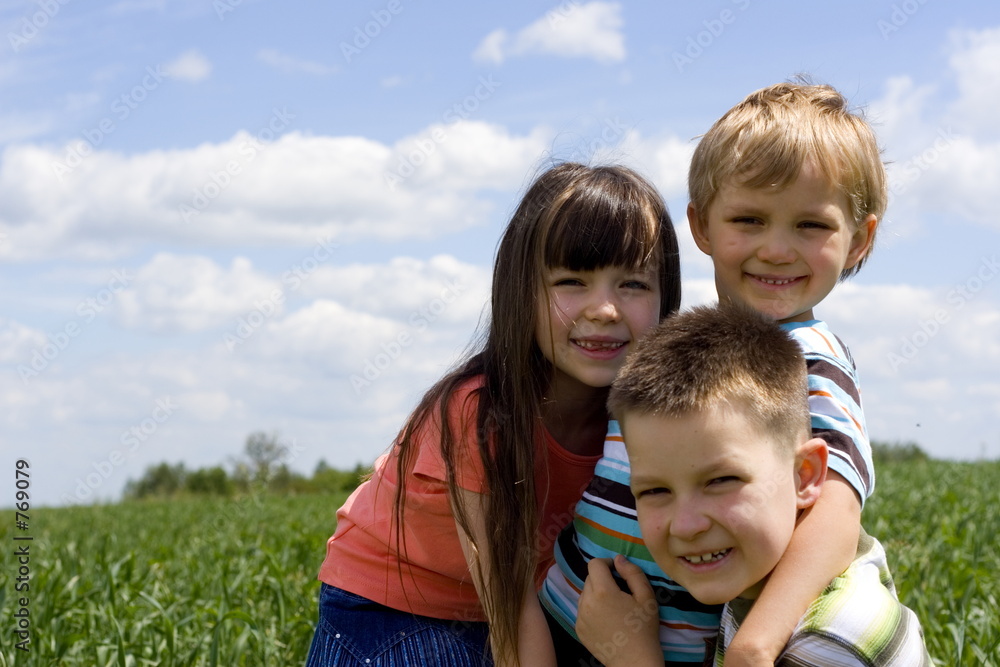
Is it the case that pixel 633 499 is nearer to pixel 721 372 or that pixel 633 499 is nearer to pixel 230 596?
pixel 721 372

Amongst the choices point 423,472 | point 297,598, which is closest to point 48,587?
point 297,598

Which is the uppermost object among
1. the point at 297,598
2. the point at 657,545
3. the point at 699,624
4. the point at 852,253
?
the point at 852,253

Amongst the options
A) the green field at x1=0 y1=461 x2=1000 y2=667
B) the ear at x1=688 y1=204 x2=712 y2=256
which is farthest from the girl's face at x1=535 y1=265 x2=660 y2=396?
the green field at x1=0 y1=461 x2=1000 y2=667

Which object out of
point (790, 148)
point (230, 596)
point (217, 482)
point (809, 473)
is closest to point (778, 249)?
point (790, 148)

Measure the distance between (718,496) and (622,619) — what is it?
0.40m

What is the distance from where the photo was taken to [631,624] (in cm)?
206

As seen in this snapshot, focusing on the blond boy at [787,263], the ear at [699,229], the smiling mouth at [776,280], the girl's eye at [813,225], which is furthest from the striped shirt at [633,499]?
the ear at [699,229]

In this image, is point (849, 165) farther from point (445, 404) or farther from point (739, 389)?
point (445, 404)

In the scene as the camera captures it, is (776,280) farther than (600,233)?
No

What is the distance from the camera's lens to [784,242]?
2.21m

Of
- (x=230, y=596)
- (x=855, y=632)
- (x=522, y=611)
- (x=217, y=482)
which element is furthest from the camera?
(x=217, y=482)

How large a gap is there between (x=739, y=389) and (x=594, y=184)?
84 centimetres

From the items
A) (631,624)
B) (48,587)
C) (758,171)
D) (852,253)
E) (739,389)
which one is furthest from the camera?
(48,587)

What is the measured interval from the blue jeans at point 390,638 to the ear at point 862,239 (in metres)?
1.33
